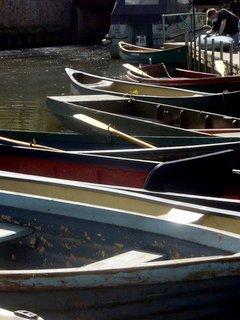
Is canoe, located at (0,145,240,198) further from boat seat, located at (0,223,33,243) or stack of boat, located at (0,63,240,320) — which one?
boat seat, located at (0,223,33,243)

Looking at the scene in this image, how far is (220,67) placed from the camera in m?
17.9

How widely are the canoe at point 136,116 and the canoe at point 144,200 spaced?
336cm

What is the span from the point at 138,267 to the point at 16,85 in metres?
18.7

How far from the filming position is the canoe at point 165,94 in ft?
42.2

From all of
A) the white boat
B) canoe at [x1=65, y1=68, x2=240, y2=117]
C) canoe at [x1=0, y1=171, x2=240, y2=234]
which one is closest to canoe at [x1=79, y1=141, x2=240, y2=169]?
canoe at [x1=0, y1=171, x2=240, y2=234]

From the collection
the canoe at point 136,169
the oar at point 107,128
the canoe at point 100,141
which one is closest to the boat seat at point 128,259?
the canoe at point 136,169

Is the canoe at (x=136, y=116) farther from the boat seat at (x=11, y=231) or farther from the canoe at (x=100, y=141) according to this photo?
the boat seat at (x=11, y=231)

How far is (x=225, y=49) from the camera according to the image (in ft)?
71.3

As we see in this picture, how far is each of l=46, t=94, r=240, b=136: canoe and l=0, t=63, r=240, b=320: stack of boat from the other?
0.97 metres

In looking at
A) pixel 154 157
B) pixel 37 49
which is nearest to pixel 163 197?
Result: pixel 154 157

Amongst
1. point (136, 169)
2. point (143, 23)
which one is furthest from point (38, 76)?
point (136, 169)

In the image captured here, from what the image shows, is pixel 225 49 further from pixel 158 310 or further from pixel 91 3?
pixel 91 3

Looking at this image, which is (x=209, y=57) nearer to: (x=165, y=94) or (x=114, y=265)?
(x=165, y=94)

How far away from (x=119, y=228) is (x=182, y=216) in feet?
1.42
